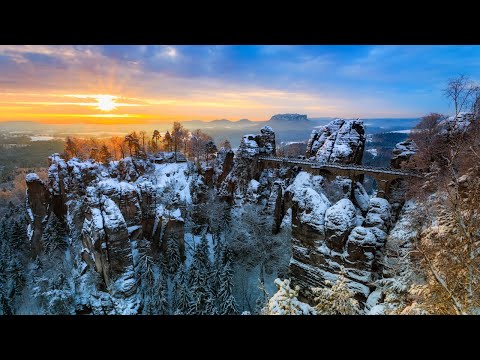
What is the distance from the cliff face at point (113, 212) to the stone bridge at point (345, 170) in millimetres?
10626

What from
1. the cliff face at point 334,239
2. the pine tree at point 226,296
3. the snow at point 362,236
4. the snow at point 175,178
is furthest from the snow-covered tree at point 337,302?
the snow at point 175,178

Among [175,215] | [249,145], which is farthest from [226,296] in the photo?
[249,145]

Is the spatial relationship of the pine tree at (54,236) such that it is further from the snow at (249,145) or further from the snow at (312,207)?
the snow at (312,207)

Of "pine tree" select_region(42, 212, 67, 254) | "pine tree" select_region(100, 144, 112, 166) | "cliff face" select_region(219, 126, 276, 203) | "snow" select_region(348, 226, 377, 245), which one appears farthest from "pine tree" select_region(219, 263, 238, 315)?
"pine tree" select_region(100, 144, 112, 166)

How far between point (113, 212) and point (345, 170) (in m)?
20.0

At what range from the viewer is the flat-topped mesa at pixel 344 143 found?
25656 mm

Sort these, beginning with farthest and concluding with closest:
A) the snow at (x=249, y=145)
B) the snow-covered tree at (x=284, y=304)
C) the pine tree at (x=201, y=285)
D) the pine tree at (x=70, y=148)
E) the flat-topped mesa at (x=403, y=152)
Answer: the pine tree at (x=70, y=148), the snow at (x=249, y=145), the flat-topped mesa at (x=403, y=152), the pine tree at (x=201, y=285), the snow-covered tree at (x=284, y=304)

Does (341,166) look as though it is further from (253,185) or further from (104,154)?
(104,154)

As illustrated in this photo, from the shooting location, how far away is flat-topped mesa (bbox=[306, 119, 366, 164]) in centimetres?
2566

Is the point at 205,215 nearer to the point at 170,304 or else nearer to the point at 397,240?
the point at 170,304
